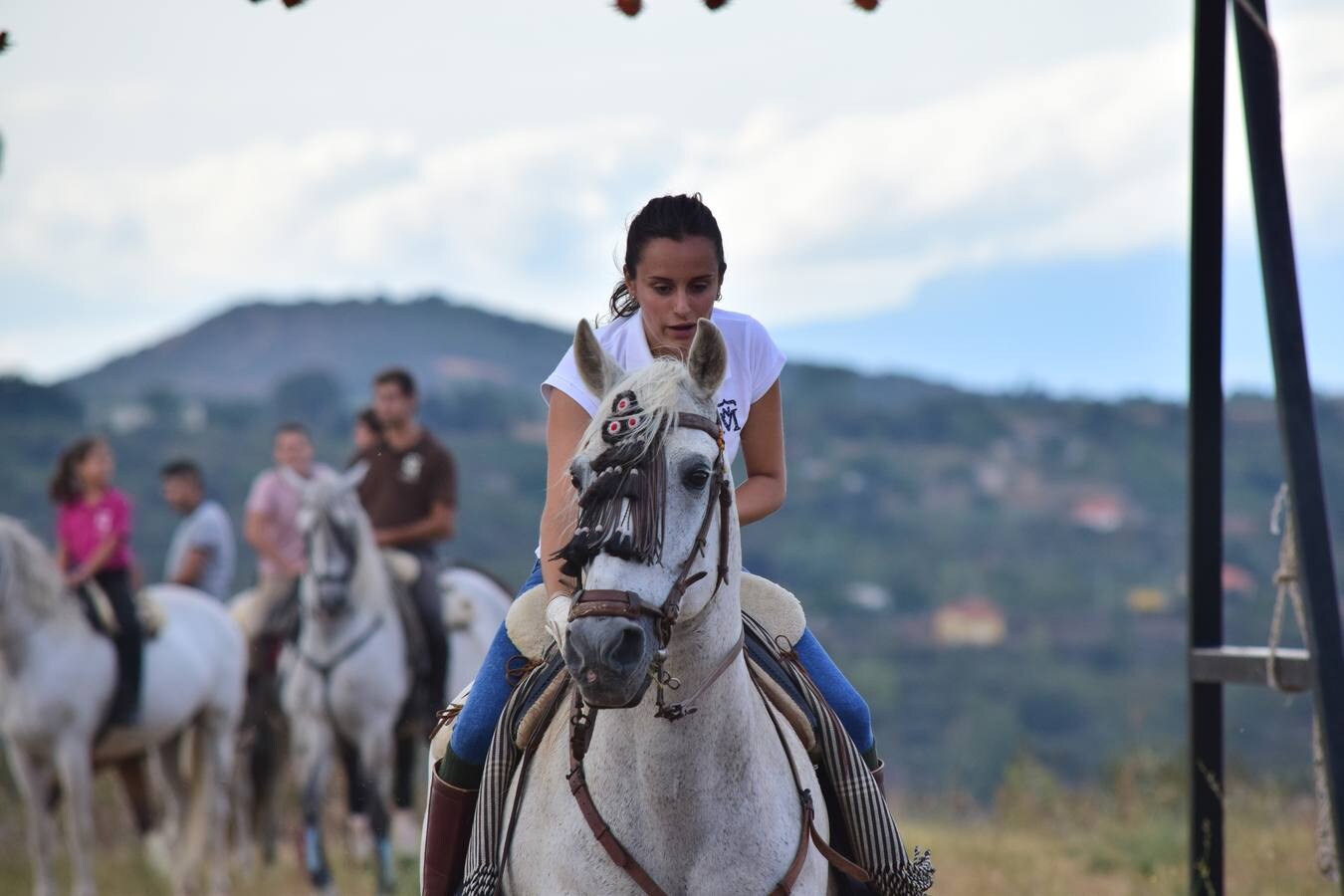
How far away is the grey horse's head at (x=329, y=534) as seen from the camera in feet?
35.8

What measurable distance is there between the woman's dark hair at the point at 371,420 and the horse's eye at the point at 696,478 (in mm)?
9067

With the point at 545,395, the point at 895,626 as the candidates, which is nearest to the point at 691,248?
the point at 545,395

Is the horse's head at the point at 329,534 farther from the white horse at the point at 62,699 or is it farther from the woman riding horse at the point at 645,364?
the woman riding horse at the point at 645,364

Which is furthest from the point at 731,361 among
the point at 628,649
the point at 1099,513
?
the point at 1099,513

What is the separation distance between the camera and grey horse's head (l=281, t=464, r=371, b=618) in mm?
10914

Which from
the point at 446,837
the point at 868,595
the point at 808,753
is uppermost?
the point at 868,595

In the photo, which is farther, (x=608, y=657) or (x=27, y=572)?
A: (x=27, y=572)

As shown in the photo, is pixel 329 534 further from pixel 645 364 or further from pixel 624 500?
pixel 624 500

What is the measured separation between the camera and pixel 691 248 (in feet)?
12.7

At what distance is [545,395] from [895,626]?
56.6m

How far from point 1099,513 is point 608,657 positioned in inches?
2841

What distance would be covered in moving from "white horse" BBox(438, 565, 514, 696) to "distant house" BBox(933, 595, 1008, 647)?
4577 cm

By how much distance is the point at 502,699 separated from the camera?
4.16 meters

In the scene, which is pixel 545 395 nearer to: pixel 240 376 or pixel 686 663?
pixel 686 663
